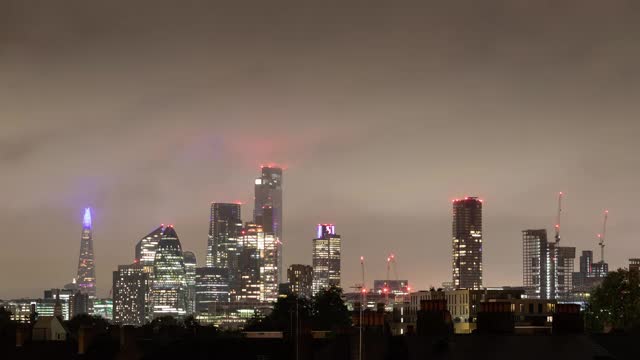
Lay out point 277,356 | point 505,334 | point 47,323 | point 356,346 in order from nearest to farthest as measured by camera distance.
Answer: point 356,346 → point 505,334 → point 277,356 → point 47,323

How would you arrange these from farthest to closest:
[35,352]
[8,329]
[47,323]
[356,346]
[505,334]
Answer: [47,323] < [8,329] < [35,352] < [505,334] < [356,346]

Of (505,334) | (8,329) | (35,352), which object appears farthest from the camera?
(8,329)

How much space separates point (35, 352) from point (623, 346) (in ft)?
154

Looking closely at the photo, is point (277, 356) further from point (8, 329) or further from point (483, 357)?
point (8, 329)

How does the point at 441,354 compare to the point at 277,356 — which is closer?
the point at 441,354

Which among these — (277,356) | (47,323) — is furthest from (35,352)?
(47,323)

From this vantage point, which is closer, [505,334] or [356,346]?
[356,346]

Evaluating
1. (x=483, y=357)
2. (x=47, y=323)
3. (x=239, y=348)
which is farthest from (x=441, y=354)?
(x=47, y=323)

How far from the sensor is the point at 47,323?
17812 centimetres

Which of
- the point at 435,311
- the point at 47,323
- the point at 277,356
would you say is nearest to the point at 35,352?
the point at 277,356

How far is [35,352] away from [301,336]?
2968cm

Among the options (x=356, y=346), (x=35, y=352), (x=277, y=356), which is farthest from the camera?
(x=35, y=352)

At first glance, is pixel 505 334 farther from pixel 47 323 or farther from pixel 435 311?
pixel 47 323

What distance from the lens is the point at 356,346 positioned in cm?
7362
